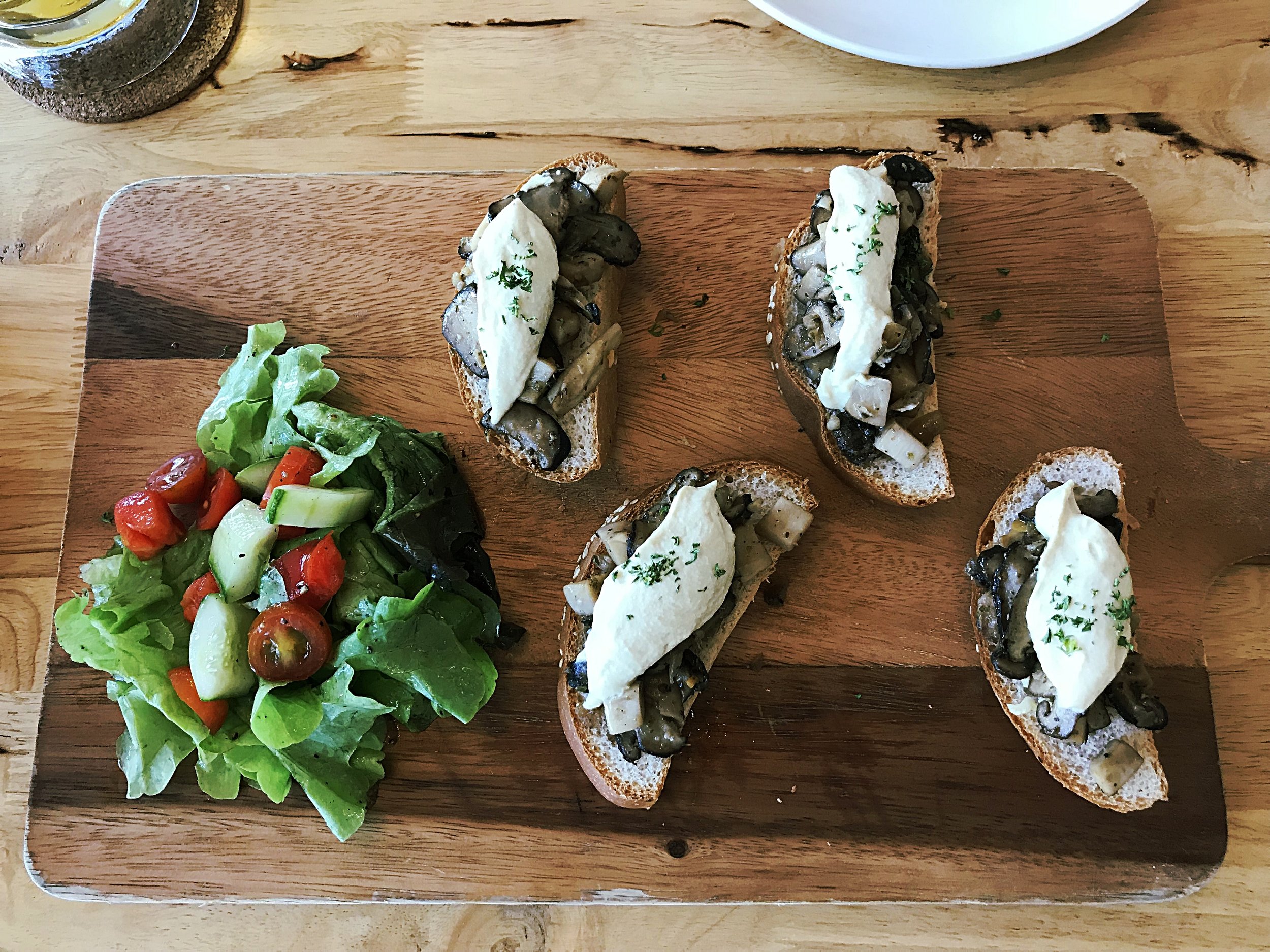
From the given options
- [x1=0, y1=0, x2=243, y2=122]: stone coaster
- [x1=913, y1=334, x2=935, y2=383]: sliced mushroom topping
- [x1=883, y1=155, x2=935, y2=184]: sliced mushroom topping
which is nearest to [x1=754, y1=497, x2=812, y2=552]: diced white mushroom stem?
[x1=913, y1=334, x2=935, y2=383]: sliced mushroom topping

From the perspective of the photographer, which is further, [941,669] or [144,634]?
[941,669]

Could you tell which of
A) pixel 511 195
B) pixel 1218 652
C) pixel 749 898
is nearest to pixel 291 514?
pixel 511 195

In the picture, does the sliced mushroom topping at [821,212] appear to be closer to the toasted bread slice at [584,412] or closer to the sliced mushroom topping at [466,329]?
the toasted bread slice at [584,412]

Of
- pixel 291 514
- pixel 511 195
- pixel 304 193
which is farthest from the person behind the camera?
pixel 304 193

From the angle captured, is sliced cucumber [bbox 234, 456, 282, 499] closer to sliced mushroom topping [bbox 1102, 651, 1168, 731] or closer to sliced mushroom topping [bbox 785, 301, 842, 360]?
sliced mushroom topping [bbox 785, 301, 842, 360]

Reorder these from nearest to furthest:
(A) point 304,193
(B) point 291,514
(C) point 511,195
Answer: (B) point 291,514, (C) point 511,195, (A) point 304,193

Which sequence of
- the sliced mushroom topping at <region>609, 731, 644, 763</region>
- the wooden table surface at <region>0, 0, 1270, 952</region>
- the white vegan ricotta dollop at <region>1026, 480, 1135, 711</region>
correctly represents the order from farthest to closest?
the wooden table surface at <region>0, 0, 1270, 952</region> < the sliced mushroom topping at <region>609, 731, 644, 763</region> < the white vegan ricotta dollop at <region>1026, 480, 1135, 711</region>

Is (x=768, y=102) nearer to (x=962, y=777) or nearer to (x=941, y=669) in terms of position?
(x=941, y=669)
